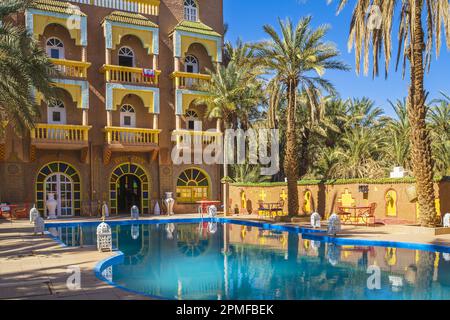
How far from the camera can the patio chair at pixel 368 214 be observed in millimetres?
18250

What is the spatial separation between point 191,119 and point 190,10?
710 cm

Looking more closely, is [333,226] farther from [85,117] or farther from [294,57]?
[85,117]

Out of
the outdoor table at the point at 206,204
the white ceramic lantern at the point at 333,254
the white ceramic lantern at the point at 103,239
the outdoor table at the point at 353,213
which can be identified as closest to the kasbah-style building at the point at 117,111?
the outdoor table at the point at 206,204

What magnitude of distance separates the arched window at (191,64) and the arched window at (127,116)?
467 cm

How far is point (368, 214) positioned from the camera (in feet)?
61.8

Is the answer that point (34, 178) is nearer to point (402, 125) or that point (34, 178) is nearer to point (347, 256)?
point (347, 256)

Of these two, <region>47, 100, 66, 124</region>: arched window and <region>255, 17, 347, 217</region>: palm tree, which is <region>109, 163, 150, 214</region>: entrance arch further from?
<region>255, 17, 347, 217</region>: palm tree

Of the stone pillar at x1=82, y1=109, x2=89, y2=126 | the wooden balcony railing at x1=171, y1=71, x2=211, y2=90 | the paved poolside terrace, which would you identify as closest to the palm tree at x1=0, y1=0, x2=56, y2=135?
the paved poolside terrace

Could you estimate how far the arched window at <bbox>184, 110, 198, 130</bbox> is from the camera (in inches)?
1133

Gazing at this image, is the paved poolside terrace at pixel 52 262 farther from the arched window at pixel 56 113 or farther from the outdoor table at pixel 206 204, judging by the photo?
the outdoor table at pixel 206 204

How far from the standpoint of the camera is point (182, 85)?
27.8m

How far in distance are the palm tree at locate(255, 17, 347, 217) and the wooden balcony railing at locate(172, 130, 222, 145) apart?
8.18m
